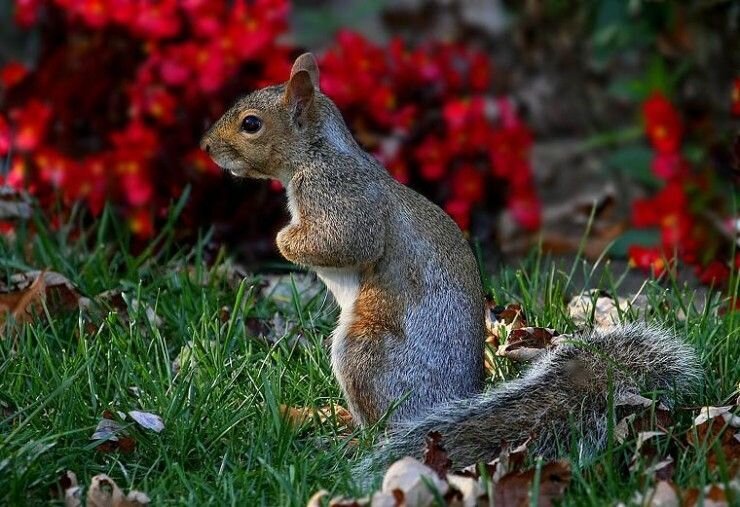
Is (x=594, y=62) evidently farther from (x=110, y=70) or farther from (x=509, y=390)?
(x=509, y=390)

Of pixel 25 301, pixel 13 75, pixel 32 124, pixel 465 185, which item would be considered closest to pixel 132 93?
→ pixel 32 124

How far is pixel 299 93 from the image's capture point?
11.6 ft

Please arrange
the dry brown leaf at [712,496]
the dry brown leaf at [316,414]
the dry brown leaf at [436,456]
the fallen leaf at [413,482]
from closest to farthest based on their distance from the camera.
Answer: the dry brown leaf at [712,496], the fallen leaf at [413,482], the dry brown leaf at [436,456], the dry brown leaf at [316,414]

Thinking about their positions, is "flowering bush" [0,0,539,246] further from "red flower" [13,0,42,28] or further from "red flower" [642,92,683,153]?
"red flower" [642,92,683,153]

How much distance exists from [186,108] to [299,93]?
1.81 m

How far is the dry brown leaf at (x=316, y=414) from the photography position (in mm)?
3344

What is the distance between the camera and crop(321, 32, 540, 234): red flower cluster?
5.43 meters

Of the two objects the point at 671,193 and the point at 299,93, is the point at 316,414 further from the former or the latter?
the point at 671,193

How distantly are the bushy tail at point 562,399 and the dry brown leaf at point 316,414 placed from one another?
0.23 meters

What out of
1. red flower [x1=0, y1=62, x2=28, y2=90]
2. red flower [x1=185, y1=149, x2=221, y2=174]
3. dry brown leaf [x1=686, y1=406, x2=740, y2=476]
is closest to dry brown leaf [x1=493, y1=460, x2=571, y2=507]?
dry brown leaf [x1=686, y1=406, x2=740, y2=476]

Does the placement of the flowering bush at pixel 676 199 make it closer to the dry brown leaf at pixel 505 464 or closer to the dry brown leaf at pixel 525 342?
the dry brown leaf at pixel 525 342

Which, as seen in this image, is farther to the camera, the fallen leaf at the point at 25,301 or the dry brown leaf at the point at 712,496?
the fallen leaf at the point at 25,301

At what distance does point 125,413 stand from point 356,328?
1.83 feet

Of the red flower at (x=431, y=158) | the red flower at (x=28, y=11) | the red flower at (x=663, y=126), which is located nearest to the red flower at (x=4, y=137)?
the red flower at (x=28, y=11)
